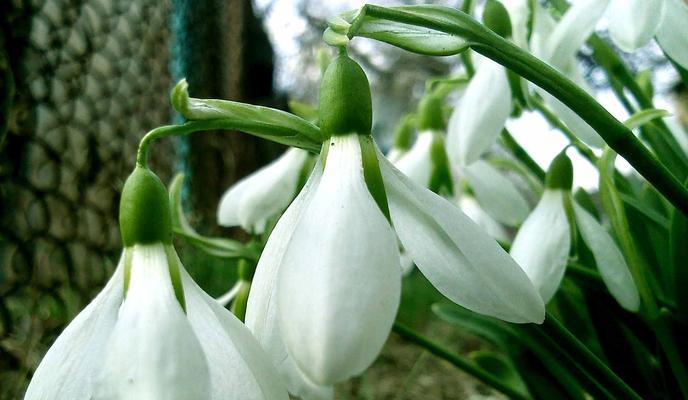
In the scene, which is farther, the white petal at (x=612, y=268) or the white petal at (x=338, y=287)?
the white petal at (x=612, y=268)

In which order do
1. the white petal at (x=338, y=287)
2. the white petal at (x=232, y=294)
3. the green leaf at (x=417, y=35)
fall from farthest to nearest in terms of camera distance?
the white petal at (x=232, y=294) < the green leaf at (x=417, y=35) < the white petal at (x=338, y=287)

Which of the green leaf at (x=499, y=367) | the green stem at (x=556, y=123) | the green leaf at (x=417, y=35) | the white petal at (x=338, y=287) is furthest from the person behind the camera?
the green leaf at (x=499, y=367)

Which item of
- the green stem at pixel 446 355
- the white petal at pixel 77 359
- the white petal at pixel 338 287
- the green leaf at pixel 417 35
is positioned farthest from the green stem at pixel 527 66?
the green stem at pixel 446 355

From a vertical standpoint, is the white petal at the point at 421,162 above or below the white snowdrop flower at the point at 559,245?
above

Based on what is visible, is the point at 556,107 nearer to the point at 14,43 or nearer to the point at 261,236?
the point at 261,236

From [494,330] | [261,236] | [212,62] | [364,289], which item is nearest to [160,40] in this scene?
[212,62]

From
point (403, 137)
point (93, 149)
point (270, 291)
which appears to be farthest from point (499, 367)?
point (93, 149)

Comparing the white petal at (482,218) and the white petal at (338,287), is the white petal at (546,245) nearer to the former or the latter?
the white petal at (338,287)
